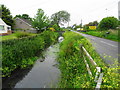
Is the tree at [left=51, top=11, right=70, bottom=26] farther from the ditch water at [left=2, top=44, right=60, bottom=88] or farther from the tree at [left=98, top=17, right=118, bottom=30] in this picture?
the ditch water at [left=2, top=44, right=60, bottom=88]

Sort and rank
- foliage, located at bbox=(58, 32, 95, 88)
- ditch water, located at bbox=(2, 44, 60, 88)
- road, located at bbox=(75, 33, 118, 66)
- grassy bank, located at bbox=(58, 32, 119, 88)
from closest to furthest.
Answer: grassy bank, located at bbox=(58, 32, 119, 88)
foliage, located at bbox=(58, 32, 95, 88)
ditch water, located at bbox=(2, 44, 60, 88)
road, located at bbox=(75, 33, 118, 66)

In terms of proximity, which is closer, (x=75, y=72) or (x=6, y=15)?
(x=75, y=72)

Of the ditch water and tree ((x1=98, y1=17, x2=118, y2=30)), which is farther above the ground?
tree ((x1=98, y1=17, x2=118, y2=30))

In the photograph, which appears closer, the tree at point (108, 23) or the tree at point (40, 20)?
the tree at point (108, 23)

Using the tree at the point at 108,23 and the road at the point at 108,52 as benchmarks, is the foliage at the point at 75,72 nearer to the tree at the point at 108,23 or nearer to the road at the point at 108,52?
the road at the point at 108,52

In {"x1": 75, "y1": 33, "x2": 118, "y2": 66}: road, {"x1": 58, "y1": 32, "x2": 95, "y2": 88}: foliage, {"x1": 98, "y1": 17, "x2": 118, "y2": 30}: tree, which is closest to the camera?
{"x1": 58, "y1": 32, "x2": 95, "y2": 88}: foliage

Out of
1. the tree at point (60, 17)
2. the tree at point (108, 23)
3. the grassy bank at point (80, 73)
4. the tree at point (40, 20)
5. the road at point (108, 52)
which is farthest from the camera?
the tree at point (60, 17)

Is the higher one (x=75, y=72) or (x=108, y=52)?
(x=108, y=52)

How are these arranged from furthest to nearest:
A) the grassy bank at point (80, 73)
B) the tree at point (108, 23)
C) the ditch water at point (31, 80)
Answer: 1. the tree at point (108, 23)
2. the ditch water at point (31, 80)
3. the grassy bank at point (80, 73)

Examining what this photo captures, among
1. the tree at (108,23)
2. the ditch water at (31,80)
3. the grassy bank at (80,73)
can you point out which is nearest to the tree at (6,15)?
the ditch water at (31,80)

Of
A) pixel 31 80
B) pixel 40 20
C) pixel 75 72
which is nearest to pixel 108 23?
pixel 40 20

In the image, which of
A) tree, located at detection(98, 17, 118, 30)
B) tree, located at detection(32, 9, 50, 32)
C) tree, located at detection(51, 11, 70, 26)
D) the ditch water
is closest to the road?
the ditch water

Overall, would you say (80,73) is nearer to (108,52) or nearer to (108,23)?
(108,52)

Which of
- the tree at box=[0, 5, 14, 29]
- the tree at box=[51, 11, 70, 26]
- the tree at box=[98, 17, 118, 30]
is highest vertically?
the tree at box=[51, 11, 70, 26]
